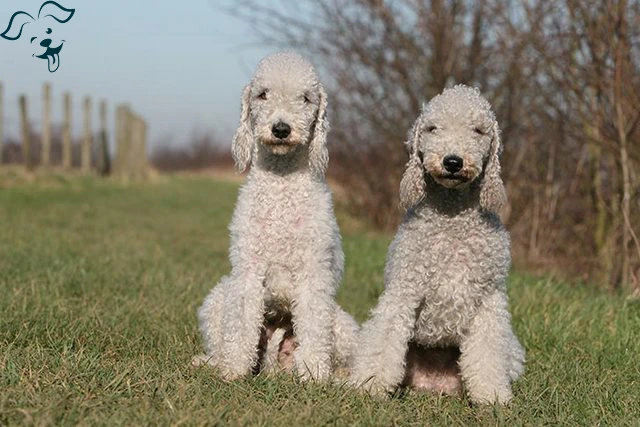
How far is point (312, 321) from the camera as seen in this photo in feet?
15.1

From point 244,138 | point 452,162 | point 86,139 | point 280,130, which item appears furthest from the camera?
point 86,139

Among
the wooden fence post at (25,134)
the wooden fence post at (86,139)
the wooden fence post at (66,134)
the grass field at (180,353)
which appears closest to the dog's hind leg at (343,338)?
the grass field at (180,353)

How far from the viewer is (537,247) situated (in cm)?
1002

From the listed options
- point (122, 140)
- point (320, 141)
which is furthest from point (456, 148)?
point (122, 140)

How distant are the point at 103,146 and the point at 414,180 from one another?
89.5 ft

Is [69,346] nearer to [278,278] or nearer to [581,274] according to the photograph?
[278,278]

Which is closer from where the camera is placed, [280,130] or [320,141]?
[280,130]

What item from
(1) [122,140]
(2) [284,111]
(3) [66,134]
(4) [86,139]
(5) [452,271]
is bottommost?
(1) [122,140]

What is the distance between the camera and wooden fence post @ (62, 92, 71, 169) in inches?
1011

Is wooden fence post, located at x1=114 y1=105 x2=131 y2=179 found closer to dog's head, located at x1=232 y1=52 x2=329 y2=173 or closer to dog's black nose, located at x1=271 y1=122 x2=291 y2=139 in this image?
dog's head, located at x1=232 y1=52 x2=329 y2=173

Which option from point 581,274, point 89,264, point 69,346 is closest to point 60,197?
point 89,264

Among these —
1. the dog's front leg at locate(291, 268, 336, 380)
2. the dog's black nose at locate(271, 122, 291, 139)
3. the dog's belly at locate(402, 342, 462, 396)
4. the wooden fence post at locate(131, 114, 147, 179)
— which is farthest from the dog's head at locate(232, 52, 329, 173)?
the wooden fence post at locate(131, 114, 147, 179)

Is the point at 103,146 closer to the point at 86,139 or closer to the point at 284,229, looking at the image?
the point at 86,139

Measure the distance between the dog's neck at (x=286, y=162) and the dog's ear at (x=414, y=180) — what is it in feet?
1.93
